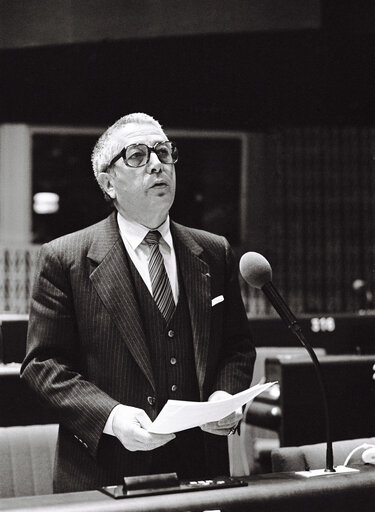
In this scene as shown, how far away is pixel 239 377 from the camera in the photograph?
2.09 metres

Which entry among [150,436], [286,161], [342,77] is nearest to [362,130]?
[286,161]

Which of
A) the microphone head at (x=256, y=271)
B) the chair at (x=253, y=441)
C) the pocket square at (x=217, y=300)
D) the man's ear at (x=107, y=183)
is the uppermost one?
the man's ear at (x=107, y=183)

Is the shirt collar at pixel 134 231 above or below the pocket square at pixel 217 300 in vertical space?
above

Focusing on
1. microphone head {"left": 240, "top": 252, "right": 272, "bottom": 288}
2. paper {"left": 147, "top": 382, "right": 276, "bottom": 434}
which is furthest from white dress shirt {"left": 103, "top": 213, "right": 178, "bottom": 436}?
paper {"left": 147, "top": 382, "right": 276, "bottom": 434}

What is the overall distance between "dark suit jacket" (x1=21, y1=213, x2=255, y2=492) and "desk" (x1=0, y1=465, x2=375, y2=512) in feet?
0.94

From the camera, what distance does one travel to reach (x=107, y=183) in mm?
2168

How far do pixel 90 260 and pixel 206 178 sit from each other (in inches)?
268

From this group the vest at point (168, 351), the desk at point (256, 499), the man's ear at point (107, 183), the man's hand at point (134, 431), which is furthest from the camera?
the man's ear at point (107, 183)

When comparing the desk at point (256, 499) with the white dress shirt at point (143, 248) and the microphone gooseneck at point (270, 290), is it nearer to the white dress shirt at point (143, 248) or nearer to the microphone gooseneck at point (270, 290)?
the microphone gooseneck at point (270, 290)

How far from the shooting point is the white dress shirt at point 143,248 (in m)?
2.11

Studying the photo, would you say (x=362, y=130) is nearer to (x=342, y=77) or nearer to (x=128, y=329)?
(x=342, y=77)

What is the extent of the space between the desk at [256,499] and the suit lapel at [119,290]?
1.28 ft

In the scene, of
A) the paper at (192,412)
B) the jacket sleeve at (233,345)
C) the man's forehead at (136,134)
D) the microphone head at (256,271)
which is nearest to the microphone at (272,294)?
the microphone head at (256,271)

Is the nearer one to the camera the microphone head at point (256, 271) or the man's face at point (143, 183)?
the microphone head at point (256, 271)
